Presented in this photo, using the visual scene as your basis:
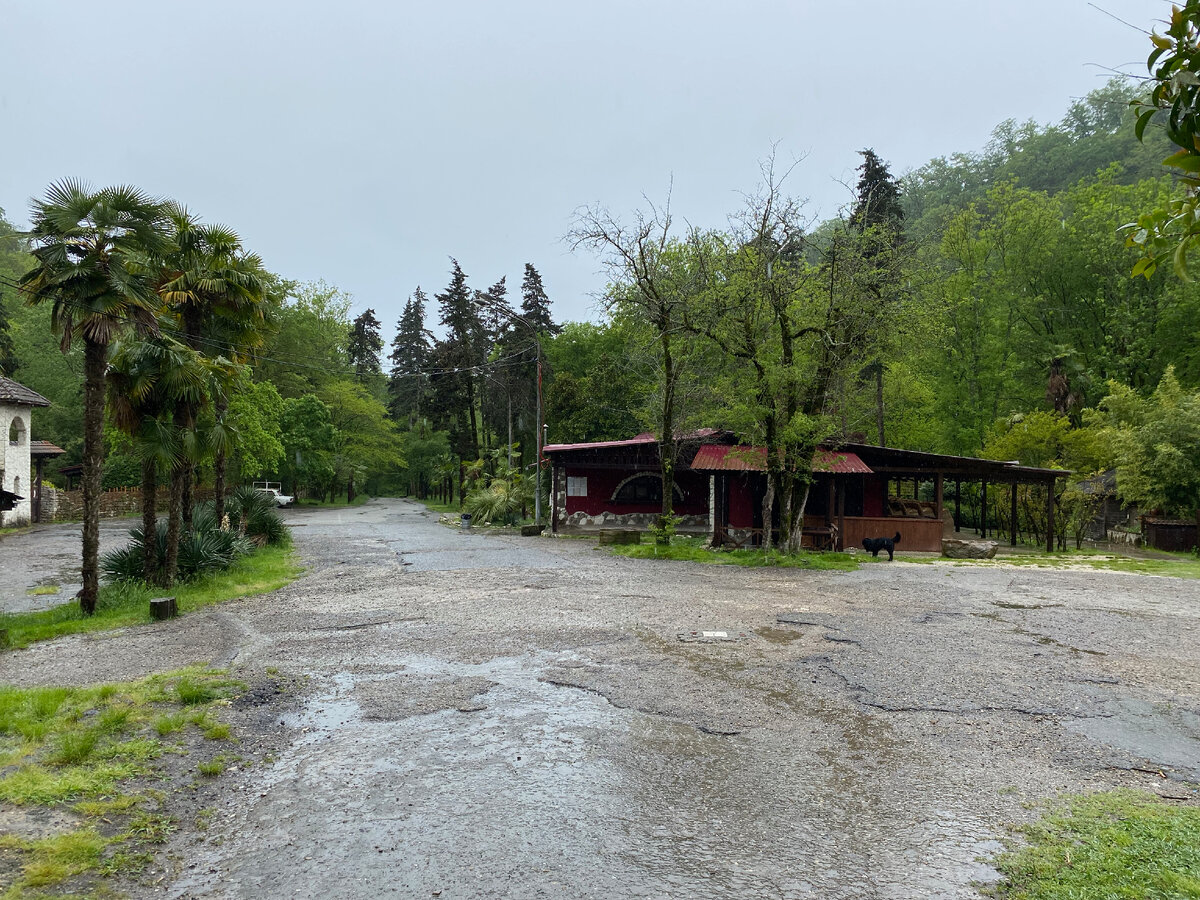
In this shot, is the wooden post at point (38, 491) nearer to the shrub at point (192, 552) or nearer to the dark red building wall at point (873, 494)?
the shrub at point (192, 552)

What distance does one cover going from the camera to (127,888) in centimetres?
364

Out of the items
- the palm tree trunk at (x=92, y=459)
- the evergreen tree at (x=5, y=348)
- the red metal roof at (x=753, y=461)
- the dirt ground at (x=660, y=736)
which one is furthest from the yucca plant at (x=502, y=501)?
the evergreen tree at (x=5, y=348)

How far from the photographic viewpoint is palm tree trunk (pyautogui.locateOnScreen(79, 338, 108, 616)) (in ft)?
35.9

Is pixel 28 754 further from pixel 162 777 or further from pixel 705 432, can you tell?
pixel 705 432

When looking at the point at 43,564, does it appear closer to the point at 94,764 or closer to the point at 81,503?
the point at 94,764

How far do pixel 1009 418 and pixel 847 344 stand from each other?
19251 millimetres

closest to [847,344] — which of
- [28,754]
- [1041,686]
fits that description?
[1041,686]

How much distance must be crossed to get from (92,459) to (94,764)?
7.78 meters

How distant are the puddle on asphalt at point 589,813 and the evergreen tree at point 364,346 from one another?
6138 cm

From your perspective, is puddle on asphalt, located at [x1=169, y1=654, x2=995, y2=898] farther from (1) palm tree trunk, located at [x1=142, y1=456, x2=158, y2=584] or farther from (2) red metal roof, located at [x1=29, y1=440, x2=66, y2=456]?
(2) red metal roof, located at [x1=29, y1=440, x2=66, y2=456]

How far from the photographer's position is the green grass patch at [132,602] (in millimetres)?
9938

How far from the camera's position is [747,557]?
18.8m

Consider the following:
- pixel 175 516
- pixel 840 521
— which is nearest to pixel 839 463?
pixel 840 521

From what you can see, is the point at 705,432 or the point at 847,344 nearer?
the point at 847,344
